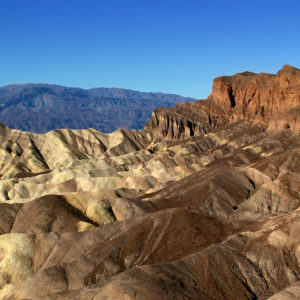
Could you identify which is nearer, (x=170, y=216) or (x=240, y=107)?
(x=170, y=216)

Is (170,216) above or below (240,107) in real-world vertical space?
below

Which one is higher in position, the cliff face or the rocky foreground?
the cliff face

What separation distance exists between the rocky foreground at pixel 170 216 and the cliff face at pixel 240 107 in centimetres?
52

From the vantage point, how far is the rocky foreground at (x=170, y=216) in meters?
43.4

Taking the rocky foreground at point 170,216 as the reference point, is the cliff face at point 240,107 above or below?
above

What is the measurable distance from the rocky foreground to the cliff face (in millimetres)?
525

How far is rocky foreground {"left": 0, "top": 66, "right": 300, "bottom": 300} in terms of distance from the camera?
Answer: 143 ft

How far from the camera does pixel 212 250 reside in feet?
153

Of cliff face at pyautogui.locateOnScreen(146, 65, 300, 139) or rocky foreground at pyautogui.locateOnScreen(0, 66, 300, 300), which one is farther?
cliff face at pyautogui.locateOnScreen(146, 65, 300, 139)

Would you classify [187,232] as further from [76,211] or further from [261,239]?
[76,211]

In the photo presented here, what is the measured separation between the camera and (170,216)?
5894 centimetres

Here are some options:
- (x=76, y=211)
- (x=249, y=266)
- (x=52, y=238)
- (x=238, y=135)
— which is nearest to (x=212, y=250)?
(x=249, y=266)

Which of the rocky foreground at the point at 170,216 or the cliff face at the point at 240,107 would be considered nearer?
the rocky foreground at the point at 170,216

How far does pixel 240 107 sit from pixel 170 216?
107 meters
